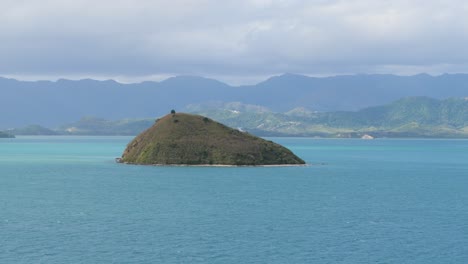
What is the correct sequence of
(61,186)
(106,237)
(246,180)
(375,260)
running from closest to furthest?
1. (375,260)
2. (106,237)
3. (61,186)
4. (246,180)

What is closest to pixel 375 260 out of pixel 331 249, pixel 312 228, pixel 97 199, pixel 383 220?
pixel 331 249

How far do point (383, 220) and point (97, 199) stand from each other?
62335 mm

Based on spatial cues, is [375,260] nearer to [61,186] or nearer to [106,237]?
[106,237]

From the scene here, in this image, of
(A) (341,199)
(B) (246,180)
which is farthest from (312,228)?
(B) (246,180)

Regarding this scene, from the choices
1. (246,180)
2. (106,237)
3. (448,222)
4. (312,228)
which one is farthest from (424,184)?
(106,237)

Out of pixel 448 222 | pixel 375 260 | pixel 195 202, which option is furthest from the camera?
pixel 195 202

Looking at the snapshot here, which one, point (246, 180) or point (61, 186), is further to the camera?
point (246, 180)

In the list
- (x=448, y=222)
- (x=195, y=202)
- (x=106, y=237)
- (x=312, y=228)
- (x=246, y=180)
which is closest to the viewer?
(x=106, y=237)

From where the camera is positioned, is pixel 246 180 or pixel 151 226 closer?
pixel 151 226

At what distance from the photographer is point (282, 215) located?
118 meters

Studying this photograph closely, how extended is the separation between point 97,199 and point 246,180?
56.6m

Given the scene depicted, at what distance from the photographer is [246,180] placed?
187 metres

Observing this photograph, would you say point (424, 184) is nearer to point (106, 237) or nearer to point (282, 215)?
point (282, 215)

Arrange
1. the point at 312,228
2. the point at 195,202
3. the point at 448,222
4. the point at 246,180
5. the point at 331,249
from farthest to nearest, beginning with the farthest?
the point at 246,180, the point at 195,202, the point at 448,222, the point at 312,228, the point at 331,249
